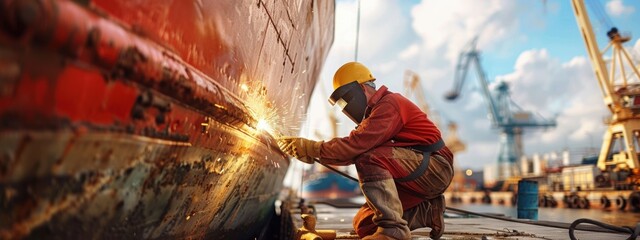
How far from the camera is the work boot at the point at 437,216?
2.66 meters

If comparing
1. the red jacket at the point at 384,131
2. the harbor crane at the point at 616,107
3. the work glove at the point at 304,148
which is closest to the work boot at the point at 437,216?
the red jacket at the point at 384,131

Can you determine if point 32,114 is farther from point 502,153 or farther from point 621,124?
point 502,153

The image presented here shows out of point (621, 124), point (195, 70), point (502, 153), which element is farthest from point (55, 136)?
point (502, 153)

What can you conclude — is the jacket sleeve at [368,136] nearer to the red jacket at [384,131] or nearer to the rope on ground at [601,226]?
the red jacket at [384,131]

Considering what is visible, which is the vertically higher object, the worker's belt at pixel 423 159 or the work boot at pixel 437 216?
the worker's belt at pixel 423 159

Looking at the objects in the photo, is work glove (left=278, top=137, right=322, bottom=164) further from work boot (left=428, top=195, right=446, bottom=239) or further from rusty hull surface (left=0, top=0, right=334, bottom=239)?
work boot (left=428, top=195, right=446, bottom=239)

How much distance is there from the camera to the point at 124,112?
124 cm

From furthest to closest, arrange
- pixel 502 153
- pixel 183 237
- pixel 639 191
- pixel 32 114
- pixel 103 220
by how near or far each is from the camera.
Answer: pixel 502 153 < pixel 639 191 < pixel 183 237 < pixel 103 220 < pixel 32 114

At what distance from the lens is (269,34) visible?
2410mm

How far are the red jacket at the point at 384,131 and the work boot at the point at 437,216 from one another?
30cm

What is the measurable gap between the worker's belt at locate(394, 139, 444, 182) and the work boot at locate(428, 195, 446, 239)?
1.05 feet

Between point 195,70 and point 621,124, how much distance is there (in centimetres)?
1829

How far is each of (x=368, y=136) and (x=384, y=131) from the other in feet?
0.29

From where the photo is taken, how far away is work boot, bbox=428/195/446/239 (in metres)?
2.66
